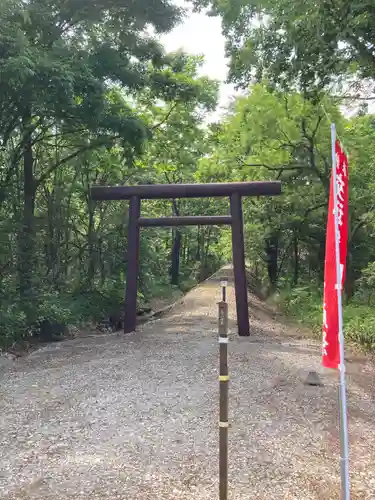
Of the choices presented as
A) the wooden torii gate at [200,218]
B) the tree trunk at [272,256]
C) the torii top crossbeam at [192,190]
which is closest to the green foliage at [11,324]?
the wooden torii gate at [200,218]

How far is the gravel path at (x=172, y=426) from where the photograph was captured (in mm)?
3543

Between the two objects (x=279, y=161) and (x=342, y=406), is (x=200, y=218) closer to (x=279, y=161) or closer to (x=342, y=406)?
(x=279, y=161)

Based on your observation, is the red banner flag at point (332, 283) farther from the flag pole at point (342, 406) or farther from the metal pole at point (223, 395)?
the metal pole at point (223, 395)

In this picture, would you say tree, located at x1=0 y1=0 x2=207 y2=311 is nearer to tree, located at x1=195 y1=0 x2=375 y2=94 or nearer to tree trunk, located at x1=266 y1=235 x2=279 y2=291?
tree, located at x1=195 y1=0 x2=375 y2=94

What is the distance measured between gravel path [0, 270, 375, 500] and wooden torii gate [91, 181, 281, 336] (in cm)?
146

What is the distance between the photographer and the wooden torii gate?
909cm

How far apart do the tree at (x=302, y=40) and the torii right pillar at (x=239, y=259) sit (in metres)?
2.40

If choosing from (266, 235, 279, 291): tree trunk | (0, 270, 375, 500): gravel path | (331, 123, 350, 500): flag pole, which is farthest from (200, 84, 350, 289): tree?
(331, 123, 350, 500): flag pole

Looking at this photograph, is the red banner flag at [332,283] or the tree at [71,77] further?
the tree at [71,77]

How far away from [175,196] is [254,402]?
4.98 metres

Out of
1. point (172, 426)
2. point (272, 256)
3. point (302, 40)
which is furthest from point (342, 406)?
point (272, 256)

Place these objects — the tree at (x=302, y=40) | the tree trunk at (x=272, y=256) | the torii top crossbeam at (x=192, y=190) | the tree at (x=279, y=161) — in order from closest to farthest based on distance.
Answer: the tree at (x=302, y=40) < the torii top crossbeam at (x=192, y=190) < the tree at (x=279, y=161) < the tree trunk at (x=272, y=256)

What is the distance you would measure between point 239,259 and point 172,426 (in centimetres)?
496

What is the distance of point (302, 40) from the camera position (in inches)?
290
